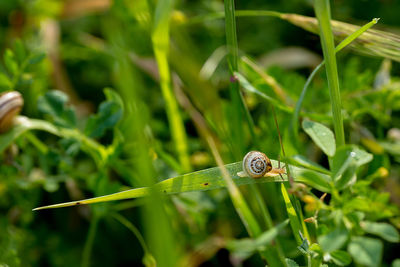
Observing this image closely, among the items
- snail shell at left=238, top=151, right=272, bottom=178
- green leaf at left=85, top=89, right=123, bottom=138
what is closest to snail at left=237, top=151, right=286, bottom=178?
snail shell at left=238, top=151, right=272, bottom=178

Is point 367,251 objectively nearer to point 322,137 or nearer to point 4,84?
point 322,137

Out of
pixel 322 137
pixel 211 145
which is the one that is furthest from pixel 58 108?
pixel 322 137

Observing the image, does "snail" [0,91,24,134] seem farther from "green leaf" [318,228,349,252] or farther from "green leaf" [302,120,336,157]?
"green leaf" [318,228,349,252]

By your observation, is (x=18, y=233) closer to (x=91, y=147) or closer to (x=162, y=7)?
(x=91, y=147)

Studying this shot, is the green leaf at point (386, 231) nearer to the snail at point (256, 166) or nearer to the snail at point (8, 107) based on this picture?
the snail at point (256, 166)

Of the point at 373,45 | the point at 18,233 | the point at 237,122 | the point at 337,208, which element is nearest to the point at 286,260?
the point at 337,208

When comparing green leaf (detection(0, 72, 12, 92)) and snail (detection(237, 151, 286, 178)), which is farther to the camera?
green leaf (detection(0, 72, 12, 92))

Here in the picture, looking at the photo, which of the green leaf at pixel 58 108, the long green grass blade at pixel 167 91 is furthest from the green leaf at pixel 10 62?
the long green grass blade at pixel 167 91
